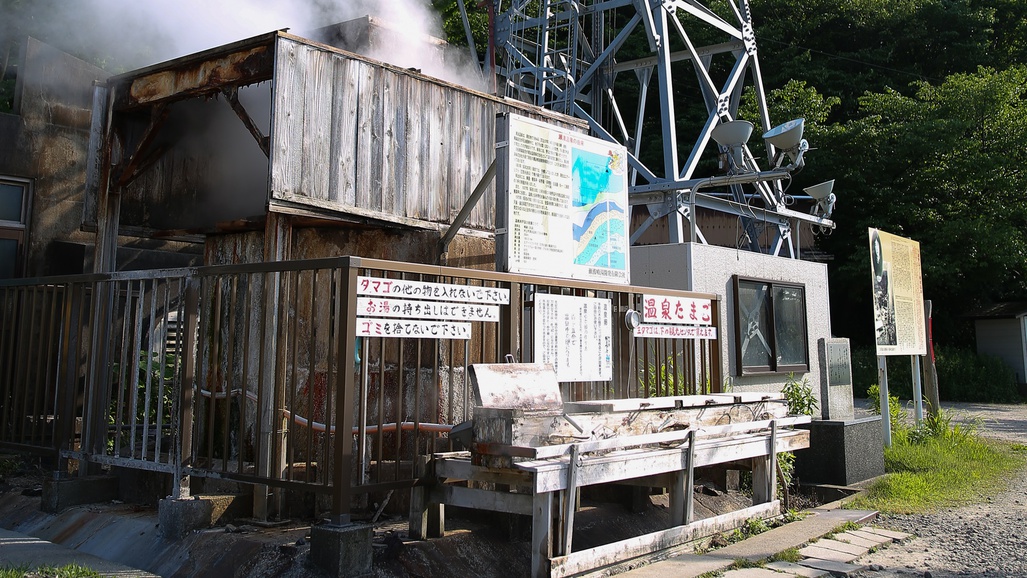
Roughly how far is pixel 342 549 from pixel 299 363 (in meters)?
2.37

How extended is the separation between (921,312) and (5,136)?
1348 cm

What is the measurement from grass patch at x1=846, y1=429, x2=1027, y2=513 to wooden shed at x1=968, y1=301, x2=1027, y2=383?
14667 millimetres

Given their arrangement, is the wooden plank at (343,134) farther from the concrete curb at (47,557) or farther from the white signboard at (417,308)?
the concrete curb at (47,557)

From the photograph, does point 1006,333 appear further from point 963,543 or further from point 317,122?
point 317,122

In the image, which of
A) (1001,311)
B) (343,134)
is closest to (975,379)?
(1001,311)

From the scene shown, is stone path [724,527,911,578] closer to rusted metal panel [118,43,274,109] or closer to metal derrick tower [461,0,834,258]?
rusted metal panel [118,43,274,109]

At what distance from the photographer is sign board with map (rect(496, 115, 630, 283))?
7.13m

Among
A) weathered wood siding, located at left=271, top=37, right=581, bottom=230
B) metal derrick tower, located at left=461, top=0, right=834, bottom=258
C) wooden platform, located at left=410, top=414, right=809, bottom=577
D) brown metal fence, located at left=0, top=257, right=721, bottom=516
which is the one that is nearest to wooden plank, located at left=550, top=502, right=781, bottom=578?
wooden platform, located at left=410, top=414, right=809, bottom=577

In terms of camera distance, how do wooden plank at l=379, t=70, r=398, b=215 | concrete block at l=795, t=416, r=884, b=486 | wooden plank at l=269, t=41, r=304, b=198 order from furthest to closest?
concrete block at l=795, t=416, r=884, b=486
wooden plank at l=379, t=70, r=398, b=215
wooden plank at l=269, t=41, r=304, b=198

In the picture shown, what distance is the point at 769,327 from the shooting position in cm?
1153

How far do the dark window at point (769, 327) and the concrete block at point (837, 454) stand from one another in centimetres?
150

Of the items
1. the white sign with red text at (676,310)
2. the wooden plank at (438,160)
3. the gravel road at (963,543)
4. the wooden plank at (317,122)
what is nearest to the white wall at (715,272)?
the white sign with red text at (676,310)

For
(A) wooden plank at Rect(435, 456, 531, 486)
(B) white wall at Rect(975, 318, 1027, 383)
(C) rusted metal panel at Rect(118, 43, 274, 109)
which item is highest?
(C) rusted metal panel at Rect(118, 43, 274, 109)

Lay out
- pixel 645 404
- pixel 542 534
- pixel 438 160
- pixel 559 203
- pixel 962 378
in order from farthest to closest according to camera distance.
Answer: pixel 962 378, pixel 438 160, pixel 559 203, pixel 645 404, pixel 542 534
